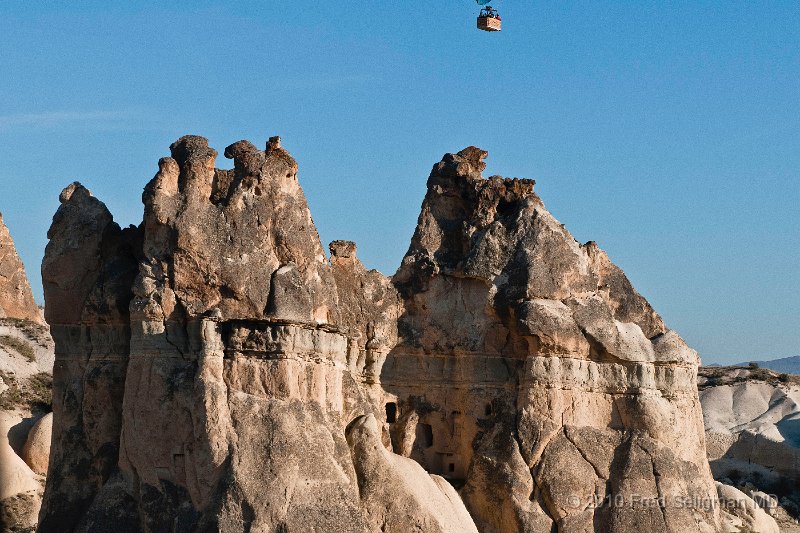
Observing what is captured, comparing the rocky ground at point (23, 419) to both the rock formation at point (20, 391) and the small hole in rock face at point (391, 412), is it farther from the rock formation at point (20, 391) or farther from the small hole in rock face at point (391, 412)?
the small hole in rock face at point (391, 412)

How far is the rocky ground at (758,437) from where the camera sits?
160 ft

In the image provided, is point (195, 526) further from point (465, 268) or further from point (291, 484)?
point (465, 268)

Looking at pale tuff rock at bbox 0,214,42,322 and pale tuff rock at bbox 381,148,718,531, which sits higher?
pale tuff rock at bbox 0,214,42,322

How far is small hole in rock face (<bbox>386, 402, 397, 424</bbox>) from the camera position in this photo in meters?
34.3

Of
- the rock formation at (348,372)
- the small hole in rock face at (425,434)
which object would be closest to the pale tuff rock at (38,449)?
the rock formation at (348,372)

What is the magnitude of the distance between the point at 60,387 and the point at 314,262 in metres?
5.78

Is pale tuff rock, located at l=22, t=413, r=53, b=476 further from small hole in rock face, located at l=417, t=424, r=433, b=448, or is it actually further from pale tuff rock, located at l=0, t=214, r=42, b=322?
pale tuff rock, located at l=0, t=214, r=42, b=322

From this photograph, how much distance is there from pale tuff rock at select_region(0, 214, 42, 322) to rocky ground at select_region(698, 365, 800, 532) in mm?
27925

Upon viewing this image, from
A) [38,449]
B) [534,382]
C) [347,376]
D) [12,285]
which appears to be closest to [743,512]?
[534,382]

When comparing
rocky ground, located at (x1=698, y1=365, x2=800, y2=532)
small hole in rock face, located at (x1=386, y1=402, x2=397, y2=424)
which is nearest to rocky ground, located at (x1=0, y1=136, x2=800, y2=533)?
small hole in rock face, located at (x1=386, y1=402, x2=397, y2=424)

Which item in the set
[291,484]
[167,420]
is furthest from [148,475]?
[291,484]

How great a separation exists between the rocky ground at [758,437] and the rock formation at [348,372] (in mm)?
12386

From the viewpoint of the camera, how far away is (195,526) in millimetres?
27531

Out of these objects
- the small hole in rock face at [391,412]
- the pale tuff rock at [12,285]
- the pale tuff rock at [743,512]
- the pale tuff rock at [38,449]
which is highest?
the pale tuff rock at [12,285]
